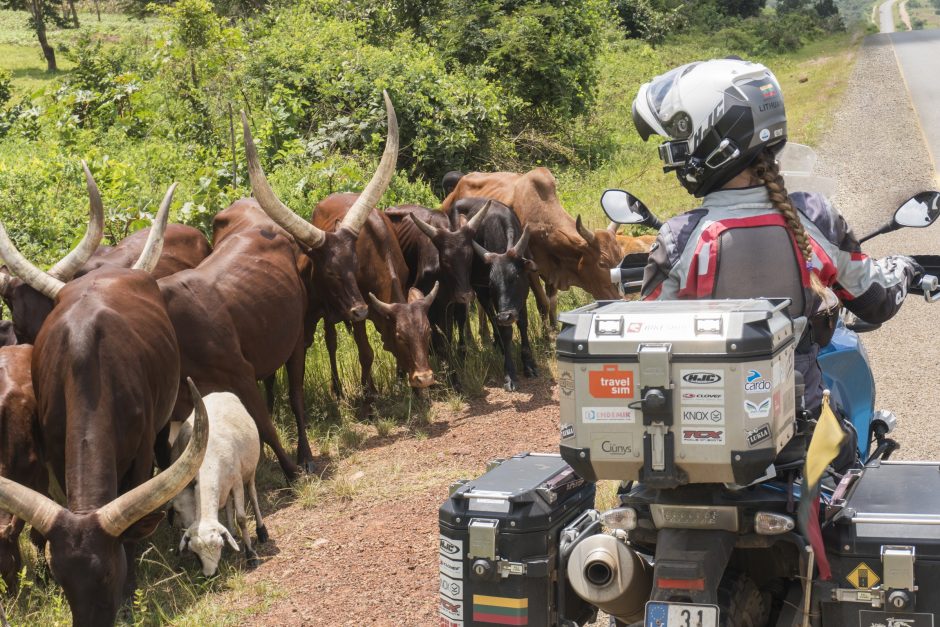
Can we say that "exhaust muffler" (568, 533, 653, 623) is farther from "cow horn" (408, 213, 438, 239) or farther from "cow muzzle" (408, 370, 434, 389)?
"cow horn" (408, 213, 438, 239)

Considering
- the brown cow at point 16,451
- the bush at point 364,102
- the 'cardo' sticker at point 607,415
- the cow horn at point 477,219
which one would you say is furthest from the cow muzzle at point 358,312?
the 'cardo' sticker at point 607,415

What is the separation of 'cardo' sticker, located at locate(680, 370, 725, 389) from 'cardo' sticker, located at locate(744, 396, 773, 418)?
0.09 meters

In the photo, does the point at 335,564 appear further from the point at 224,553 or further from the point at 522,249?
the point at 522,249

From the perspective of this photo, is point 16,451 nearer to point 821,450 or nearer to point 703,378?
point 703,378

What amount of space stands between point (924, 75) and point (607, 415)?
97.2ft

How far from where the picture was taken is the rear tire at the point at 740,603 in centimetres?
319

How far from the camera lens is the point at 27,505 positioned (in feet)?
16.4

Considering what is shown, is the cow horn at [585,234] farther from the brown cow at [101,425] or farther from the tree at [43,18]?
the tree at [43,18]

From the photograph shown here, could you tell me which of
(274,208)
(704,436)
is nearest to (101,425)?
(274,208)

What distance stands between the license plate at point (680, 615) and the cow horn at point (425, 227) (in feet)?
24.1

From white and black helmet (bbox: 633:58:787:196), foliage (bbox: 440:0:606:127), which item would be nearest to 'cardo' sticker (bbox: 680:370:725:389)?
white and black helmet (bbox: 633:58:787:196)

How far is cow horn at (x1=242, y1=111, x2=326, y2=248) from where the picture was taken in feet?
26.7

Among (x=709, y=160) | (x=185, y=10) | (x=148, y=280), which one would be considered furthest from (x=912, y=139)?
(x=709, y=160)

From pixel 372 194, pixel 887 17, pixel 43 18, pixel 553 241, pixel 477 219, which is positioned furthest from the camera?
pixel 887 17
